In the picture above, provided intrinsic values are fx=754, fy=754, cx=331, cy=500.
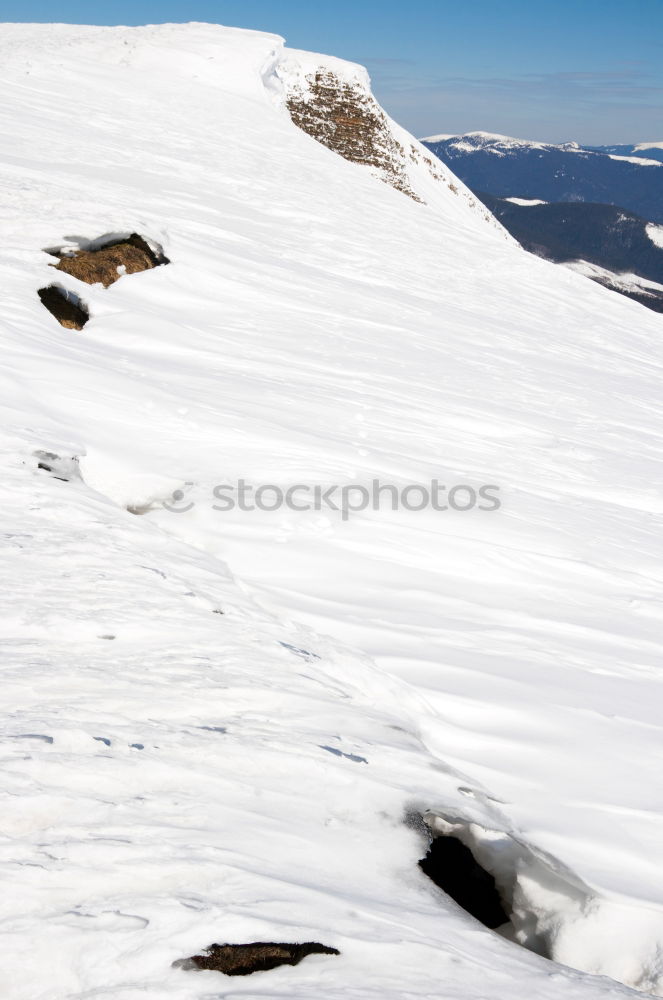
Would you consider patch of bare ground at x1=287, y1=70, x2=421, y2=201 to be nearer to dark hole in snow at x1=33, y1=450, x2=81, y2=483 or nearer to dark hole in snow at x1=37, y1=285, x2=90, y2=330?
dark hole in snow at x1=37, y1=285, x2=90, y2=330

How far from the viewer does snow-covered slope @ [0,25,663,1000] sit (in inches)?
62.1

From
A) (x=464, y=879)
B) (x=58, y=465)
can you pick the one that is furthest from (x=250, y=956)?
(x=58, y=465)

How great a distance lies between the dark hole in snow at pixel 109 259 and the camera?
20.1ft

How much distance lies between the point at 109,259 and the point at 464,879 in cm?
591

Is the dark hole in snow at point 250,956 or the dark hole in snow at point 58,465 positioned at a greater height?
the dark hole in snow at point 58,465

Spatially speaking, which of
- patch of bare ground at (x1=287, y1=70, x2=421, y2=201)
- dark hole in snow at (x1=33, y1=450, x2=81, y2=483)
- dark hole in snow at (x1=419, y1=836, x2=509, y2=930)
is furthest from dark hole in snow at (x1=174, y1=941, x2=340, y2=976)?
patch of bare ground at (x1=287, y1=70, x2=421, y2=201)

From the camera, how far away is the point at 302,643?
278 centimetres

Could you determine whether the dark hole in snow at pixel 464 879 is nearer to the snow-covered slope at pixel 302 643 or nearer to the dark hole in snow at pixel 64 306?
the snow-covered slope at pixel 302 643

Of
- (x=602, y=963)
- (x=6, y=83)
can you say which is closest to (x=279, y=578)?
(x=602, y=963)

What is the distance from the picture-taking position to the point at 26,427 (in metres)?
3.61

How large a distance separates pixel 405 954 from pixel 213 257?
728cm

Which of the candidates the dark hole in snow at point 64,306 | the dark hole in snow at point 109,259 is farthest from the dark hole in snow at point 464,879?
the dark hole in snow at point 109,259

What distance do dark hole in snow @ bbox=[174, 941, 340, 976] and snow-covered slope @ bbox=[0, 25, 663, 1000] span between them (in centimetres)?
2

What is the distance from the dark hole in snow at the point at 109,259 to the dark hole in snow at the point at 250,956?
5.59 meters
